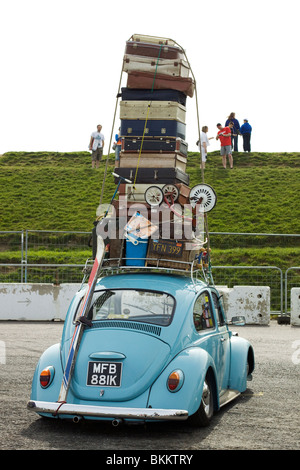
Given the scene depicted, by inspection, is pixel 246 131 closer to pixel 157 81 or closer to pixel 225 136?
pixel 225 136

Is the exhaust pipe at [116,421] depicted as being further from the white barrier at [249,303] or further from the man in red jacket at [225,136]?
the man in red jacket at [225,136]

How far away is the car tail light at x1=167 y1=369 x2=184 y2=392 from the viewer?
6594 millimetres

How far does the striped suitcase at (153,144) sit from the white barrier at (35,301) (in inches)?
320

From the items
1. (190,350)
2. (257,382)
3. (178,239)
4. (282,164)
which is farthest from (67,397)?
(282,164)

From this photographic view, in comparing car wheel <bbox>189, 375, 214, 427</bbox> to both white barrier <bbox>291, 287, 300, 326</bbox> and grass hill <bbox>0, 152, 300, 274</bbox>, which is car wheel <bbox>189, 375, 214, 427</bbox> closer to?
white barrier <bbox>291, 287, 300, 326</bbox>

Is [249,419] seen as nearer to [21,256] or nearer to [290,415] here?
[290,415]

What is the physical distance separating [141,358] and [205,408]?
87 cm

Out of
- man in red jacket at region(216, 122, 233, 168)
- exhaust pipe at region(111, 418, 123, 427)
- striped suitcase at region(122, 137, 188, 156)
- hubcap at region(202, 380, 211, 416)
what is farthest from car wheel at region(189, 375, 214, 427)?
man in red jacket at region(216, 122, 233, 168)

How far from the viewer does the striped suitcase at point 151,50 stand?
11469 mm

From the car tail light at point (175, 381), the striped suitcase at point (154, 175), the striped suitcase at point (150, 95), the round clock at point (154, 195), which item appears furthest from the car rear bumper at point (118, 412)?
the striped suitcase at point (150, 95)

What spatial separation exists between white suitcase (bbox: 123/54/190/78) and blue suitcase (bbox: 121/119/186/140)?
73 cm

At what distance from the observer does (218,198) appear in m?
35.8

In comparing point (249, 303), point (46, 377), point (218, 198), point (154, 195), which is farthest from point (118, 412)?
point (218, 198)

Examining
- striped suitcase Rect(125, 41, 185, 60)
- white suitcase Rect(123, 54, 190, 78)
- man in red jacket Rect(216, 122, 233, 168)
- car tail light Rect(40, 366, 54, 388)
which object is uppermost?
man in red jacket Rect(216, 122, 233, 168)
